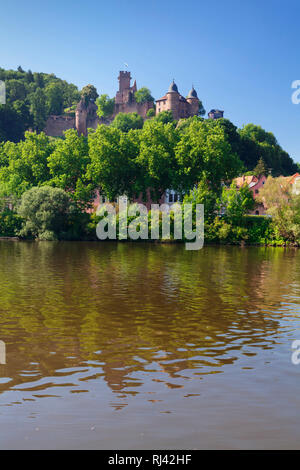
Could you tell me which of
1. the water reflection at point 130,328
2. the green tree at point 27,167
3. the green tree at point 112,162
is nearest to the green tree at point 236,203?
the green tree at point 112,162

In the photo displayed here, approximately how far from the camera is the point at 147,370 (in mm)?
10156

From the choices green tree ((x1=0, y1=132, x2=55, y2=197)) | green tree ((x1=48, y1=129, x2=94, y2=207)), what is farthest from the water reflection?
green tree ((x1=0, y1=132, x2=55, y2=197))

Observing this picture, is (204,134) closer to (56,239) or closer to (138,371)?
(56,239)

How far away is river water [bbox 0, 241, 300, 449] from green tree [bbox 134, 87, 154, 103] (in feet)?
518

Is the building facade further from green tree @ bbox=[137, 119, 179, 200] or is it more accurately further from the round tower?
green tree @ bbox=[137, 119, 179, 200]

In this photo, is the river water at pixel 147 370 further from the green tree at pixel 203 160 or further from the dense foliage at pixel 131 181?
the green tree at pixel 203 160

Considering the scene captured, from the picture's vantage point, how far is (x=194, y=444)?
7.01 metres

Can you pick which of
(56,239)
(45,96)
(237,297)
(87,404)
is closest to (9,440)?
(87,404)

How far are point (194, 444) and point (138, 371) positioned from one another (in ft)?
10.5

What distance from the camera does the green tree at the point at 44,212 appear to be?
65625 millimetres

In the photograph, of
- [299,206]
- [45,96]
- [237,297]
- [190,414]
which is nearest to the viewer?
[190,414]

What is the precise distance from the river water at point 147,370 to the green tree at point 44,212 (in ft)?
148

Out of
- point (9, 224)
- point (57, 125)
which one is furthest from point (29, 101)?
point (9, 224)

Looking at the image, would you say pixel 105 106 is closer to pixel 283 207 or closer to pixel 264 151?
pixel 264 151
